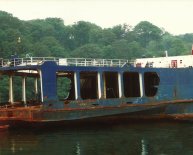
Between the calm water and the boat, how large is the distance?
1025mm

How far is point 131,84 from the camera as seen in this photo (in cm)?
3478

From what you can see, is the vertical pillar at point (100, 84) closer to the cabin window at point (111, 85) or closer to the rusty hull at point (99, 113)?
the rusty hull at point (99, 113)

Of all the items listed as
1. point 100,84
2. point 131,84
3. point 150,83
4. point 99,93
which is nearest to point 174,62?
point 150,83

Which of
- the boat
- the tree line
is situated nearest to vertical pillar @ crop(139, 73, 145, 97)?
the boat

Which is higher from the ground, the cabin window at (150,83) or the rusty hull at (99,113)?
the cabin window at (150,83)

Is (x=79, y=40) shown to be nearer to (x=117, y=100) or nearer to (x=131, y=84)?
(x=131, y=84)

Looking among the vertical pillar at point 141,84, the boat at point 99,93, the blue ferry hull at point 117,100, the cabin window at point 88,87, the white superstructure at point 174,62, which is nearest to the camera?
the blue ferry hull at point 117,100

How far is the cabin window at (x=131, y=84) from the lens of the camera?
34.4 metres

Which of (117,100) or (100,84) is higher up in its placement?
(100,84)

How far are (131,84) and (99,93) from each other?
19.2ft

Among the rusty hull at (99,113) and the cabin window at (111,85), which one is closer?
the rusty hull at (99,113)

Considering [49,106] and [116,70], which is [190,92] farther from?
[49,106]

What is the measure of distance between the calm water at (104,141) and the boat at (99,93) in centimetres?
103

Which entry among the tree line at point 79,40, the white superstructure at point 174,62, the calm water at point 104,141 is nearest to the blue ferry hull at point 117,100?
the calm water at point 104,141
